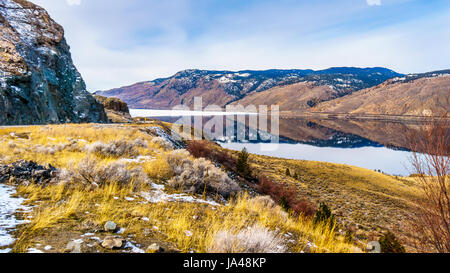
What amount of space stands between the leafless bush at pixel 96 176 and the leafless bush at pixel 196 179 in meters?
1.14

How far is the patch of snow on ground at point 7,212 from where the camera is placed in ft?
7.91

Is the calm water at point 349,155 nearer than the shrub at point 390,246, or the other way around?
the shrub at point 390,246

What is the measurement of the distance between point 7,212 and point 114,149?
224 inches

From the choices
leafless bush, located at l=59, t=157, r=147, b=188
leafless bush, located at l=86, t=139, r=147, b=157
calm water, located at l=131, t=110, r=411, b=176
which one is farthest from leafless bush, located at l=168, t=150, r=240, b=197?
calm water, located at l=131, t=110, r=411, b=176

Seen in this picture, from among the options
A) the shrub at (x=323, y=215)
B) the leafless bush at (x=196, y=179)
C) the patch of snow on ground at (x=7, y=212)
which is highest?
the patch of snow on ground at (x=7, y=212)

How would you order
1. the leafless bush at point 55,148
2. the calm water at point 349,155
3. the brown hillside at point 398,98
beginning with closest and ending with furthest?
the leafless bush at point 55,148 → the calm water at point 349,155 → the brown hillside at point 398,98

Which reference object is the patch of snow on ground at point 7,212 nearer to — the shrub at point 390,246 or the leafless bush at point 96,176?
the leafless bush at point 96,176

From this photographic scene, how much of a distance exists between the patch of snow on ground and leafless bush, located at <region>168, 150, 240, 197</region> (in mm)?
3263

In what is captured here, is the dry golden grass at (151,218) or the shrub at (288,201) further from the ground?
the dry golden grass at (151,218)

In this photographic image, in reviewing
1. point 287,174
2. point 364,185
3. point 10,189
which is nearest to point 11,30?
point 10,189

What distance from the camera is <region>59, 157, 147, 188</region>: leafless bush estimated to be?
186 inches

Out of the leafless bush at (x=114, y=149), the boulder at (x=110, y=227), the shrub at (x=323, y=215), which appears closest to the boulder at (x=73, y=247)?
the boulder at (x=110, y=227)
